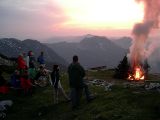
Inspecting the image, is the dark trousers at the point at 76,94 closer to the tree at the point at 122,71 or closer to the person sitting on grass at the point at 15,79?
the person sitting on grass at the point at 15,79

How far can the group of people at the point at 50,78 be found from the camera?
2481 cm

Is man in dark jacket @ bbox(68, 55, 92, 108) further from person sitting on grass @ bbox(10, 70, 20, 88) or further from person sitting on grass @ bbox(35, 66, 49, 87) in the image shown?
person sitting on grass @ bbox(35, 66, 49, 87)

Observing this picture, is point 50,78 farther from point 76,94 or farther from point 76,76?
point 76,76

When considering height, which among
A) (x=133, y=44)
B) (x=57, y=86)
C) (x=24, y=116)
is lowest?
(x=24, y=116)

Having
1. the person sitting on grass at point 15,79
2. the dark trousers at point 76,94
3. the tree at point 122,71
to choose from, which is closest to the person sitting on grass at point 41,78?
the person sitting on grass at point 15,79

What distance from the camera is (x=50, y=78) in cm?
3167

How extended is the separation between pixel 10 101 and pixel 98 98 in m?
7.98

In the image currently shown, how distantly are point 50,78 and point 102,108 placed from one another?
375 inches

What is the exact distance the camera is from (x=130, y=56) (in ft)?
223

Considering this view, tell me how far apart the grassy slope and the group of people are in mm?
948

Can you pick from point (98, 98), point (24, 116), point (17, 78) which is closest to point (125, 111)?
point (98, 98)

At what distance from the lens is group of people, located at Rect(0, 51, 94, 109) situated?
2481cm

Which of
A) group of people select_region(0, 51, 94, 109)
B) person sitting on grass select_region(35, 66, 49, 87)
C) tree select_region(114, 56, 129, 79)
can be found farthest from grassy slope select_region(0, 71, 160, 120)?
tree select_region(114, 56, 129, 79)

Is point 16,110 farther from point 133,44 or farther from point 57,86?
point 133,44
